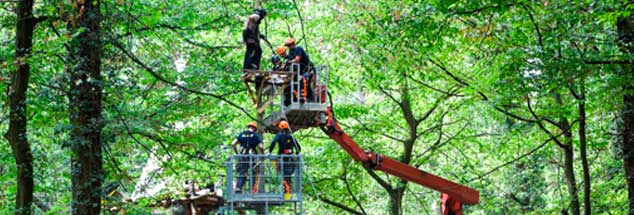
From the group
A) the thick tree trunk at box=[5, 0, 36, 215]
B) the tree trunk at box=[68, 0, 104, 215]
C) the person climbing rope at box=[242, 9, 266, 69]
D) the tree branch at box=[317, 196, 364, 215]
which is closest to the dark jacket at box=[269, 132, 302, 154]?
the person climbing rope at box=[242, 9, 266, 69]

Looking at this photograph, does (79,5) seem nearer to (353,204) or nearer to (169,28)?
(169,28)

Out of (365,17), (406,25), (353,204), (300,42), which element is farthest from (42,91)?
(353,204)

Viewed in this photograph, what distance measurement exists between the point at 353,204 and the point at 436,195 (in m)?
6.95

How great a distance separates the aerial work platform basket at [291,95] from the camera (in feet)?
49.7

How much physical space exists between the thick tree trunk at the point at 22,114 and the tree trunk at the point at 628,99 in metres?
9.34

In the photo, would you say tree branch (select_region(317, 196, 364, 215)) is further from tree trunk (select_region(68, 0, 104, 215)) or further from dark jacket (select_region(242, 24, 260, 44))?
tree trunk (select_region(68, 0, 104, 215))

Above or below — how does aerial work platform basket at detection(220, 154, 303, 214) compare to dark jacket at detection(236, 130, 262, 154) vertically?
below

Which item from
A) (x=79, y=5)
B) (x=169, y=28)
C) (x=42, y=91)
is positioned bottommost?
(x=42, y=91)

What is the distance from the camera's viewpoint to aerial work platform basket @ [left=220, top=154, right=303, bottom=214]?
13.8m

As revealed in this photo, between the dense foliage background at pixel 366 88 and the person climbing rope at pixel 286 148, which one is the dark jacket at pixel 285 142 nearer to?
the person climbing rope at pixel 286 148

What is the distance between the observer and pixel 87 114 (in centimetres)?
1284

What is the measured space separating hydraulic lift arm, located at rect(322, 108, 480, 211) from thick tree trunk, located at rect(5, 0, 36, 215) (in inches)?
234

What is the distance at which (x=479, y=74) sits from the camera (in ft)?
68.0

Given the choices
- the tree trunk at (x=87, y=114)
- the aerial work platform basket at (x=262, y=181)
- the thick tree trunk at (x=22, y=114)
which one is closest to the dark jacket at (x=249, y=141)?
the aerial work platform basket at (x=262, y=181)
